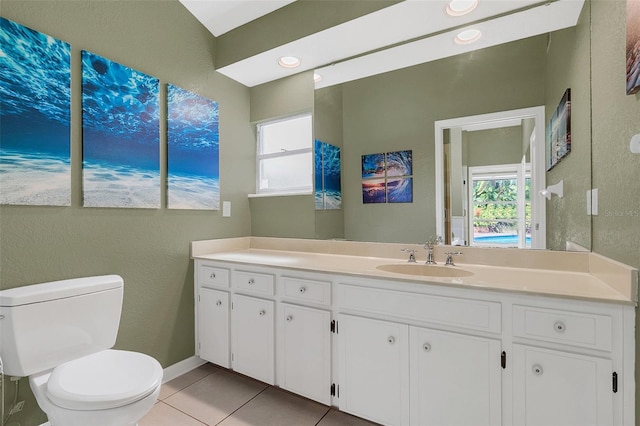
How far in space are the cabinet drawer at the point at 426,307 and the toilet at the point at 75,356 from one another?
3.30 ft

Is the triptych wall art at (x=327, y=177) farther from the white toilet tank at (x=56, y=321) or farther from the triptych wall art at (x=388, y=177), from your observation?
the white toilet tank at (x=56, y=321)

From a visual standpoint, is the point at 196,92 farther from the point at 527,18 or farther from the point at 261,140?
the point at 527,18

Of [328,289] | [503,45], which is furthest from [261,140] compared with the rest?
[503,45]

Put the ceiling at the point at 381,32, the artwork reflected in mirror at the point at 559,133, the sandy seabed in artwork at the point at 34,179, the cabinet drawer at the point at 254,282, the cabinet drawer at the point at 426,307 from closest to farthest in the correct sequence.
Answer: the cabinet drawer at the point at 426,307 → the sandy seabed in artwork at the point at 34,179 → the artwork reflected in mirror at the point at 559,133 → the ceiling at the point at 381,32 → the cabinet drawer at the point at 254,282

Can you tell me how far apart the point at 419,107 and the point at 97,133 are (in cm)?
200

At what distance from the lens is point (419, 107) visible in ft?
6.72

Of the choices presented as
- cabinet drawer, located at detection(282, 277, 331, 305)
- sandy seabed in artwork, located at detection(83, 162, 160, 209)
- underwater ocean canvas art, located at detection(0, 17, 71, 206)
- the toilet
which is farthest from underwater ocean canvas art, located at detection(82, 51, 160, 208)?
cabinet drawer, located at detection(282, 277, 331, 305)

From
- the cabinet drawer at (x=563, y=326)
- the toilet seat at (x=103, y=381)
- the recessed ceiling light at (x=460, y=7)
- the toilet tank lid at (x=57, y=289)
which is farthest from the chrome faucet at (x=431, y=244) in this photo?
the toilet tank lid at (x=57, y=289)

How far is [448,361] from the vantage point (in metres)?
1.38

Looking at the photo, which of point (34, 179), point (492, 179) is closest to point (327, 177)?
point (492, 179)

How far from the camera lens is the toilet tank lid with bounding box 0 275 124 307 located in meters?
1.37

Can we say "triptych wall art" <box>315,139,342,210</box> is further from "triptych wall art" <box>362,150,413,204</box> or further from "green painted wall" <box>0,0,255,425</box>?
"green painted wall" <box>0,0,255,425</box>

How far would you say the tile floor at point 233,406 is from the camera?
5.73 feet

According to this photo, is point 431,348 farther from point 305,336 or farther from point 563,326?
point 305,336
